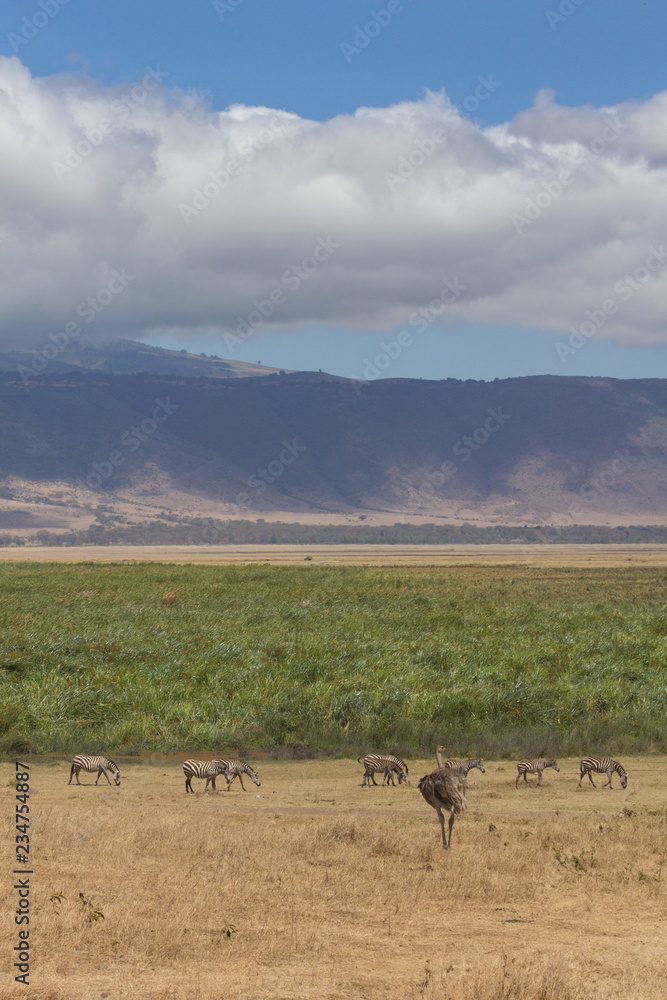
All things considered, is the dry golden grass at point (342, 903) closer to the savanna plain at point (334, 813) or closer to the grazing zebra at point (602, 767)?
the savanna plain at point (334, 813)

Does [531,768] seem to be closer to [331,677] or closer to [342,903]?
[342,903]

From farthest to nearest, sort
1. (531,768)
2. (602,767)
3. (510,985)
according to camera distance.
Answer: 1. (531,768)
2. (602,767)
3. (510,985)

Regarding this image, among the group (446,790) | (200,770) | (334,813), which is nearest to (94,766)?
(200,770)

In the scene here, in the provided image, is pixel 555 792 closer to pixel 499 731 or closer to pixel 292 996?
pixel 499 731

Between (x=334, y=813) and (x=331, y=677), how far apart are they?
1439 cm

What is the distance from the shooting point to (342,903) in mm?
11320

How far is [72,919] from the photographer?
10273mm

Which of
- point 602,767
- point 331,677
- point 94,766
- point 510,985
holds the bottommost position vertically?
point 510,985

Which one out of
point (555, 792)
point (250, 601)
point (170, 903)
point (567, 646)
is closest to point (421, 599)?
point (250, 601)

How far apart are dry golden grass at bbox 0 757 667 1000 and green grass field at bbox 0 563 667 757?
8.19 metres

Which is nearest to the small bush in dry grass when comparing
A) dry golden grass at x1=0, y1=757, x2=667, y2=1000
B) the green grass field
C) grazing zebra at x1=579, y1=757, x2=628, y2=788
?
dry golden grass at x1=0, y1=757, x2=667, y2=1000

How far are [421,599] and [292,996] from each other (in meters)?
46.3

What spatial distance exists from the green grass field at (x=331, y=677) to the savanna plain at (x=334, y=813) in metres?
0.11

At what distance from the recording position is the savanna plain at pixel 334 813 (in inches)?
378
